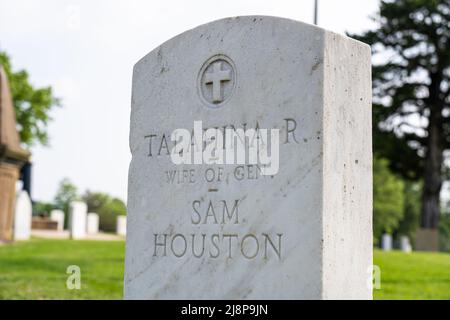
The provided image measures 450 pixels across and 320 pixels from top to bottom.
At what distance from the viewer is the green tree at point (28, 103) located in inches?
1529

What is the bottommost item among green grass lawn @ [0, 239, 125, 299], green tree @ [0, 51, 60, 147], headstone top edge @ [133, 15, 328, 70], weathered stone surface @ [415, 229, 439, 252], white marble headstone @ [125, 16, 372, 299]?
green grass lawn @ [0, 239, 125, 299]

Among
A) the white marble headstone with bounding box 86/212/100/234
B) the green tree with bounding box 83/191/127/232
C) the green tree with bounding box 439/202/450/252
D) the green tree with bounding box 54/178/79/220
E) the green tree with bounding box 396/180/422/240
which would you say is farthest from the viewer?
the green tree with bounding box 54/178/79/220

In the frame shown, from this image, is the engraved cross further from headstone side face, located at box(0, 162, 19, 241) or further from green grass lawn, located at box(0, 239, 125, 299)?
headstone side face, located at box(0, 162, 19, 241)

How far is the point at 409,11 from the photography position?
27781 mm

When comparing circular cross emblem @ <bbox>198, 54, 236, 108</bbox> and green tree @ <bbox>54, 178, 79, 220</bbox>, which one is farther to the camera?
green tree @ <bbox>54, 178, 79, 220</bbox>

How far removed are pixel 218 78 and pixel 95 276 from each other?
28.3 feet

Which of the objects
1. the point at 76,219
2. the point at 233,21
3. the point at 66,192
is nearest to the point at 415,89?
the point at 76,219

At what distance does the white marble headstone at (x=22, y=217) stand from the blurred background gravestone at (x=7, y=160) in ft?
0.86

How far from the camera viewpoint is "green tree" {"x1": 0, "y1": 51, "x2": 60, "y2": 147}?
38.8 meters

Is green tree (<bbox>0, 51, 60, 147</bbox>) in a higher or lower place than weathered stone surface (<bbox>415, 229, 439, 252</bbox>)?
higher

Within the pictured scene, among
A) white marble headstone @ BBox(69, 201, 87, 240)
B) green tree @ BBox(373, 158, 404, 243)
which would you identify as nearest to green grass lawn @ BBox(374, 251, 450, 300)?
white marble headstone @ BBox(69, 201, 87, 240)

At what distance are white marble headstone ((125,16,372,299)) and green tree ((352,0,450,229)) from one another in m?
22.4
